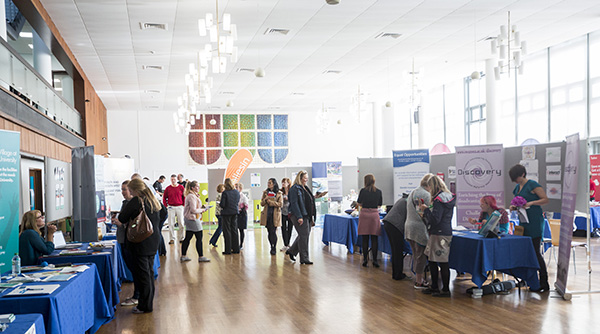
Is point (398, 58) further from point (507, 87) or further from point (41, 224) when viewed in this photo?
point (41, 224)

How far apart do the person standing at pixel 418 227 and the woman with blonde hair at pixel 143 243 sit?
281 centimetres

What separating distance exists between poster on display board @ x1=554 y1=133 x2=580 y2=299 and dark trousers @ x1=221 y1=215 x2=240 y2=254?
5417mm

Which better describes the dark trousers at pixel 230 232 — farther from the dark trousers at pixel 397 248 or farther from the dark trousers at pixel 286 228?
the dark trousers at pixel 397 248

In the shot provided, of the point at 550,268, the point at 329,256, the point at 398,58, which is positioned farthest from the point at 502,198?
the point at 398,58

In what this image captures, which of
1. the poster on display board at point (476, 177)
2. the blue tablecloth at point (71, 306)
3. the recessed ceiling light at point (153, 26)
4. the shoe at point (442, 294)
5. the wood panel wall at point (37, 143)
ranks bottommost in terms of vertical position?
the shoe at point (442, 294)

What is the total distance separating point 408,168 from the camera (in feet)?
29.2

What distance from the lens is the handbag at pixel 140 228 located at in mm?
5035

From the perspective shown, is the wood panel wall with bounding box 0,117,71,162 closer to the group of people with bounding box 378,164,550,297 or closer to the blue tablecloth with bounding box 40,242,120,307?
the blue tablecloth with bounding box 40,242,120,307

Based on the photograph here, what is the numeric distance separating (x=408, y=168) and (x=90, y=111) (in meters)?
8.53

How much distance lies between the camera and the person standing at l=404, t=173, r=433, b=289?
593cm

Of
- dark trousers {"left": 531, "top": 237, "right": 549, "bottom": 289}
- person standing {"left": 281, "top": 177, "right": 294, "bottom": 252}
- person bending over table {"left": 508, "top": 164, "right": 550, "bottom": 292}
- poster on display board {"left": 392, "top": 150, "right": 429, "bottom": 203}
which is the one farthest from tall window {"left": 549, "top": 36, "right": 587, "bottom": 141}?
person standing {"left": 281, "top": 177, "right": 294, "bottom": 252}

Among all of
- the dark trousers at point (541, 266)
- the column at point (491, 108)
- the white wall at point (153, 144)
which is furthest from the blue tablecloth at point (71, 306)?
the white wall at point (153, 144)

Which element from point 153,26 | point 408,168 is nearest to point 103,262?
point 153,26

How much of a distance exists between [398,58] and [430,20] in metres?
2.87
